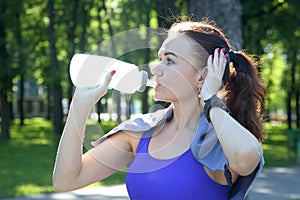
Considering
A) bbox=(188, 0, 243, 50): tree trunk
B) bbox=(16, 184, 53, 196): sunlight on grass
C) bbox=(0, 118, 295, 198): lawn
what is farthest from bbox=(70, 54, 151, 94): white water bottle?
bbox=(16, 184, 53, 196): sunlight on grass

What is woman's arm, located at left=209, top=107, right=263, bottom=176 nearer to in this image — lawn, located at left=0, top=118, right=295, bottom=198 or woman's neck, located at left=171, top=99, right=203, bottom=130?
woman's neck, located at left=171, top=99, right=203, bottom=130

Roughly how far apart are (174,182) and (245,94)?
0.44 meters

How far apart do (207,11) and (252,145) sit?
15.1ft

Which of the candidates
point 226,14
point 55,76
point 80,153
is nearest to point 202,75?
point 80,153

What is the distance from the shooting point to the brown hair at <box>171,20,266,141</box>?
83.4 inches

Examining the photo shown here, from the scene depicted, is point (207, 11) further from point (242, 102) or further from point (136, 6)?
point (136, 6)

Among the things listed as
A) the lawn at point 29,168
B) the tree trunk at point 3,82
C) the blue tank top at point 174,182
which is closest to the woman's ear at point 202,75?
the blue tank top at point 174,182

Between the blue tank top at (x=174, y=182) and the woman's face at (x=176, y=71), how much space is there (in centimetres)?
23

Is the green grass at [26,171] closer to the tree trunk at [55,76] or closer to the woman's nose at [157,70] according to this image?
the woman's nose at [157,70]

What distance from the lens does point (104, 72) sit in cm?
200

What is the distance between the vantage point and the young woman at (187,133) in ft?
6.56

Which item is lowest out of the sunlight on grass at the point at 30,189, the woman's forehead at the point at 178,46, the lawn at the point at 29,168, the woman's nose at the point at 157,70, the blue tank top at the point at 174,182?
the lawn at the point at 29,168

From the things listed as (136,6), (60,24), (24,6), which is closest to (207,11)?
(136,6)

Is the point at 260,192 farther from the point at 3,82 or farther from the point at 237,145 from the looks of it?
the point at 3,82
